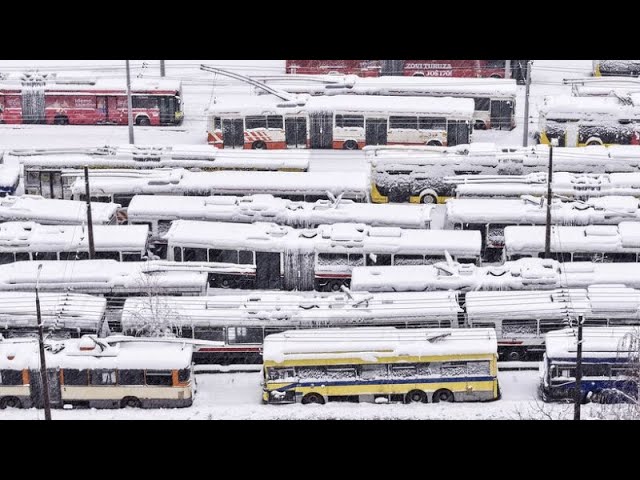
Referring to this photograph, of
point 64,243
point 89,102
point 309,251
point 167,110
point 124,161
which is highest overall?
point 89,102

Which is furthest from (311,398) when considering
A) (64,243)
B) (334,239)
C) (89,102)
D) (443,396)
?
(89,102)

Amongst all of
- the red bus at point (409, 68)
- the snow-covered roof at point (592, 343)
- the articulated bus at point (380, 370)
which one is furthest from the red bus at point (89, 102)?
the snow-covered roof at point (592, 343)

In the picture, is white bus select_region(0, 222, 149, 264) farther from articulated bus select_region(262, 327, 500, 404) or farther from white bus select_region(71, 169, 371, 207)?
articulated bus select_region(262, 327, 500, 404)

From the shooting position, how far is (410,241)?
28672mm

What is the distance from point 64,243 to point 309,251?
22.7 ft

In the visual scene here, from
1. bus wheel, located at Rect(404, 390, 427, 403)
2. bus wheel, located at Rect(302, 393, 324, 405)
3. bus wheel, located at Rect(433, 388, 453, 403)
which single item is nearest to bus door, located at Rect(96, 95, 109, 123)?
bus wheel, located at Rect(302, 393, 324, 405)

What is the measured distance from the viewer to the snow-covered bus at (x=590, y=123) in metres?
38.0

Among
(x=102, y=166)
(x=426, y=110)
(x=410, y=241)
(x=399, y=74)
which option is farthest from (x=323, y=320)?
(x=399, y=74)

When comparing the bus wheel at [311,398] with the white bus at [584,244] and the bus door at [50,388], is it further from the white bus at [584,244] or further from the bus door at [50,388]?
the white bus at [584,244]

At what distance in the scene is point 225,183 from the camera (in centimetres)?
3266

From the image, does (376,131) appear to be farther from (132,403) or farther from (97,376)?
(97,376)

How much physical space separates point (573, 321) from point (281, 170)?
12716 mm

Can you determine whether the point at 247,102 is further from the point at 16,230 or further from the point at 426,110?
the point at 16,230

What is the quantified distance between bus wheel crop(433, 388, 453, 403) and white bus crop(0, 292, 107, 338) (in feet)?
28.0
